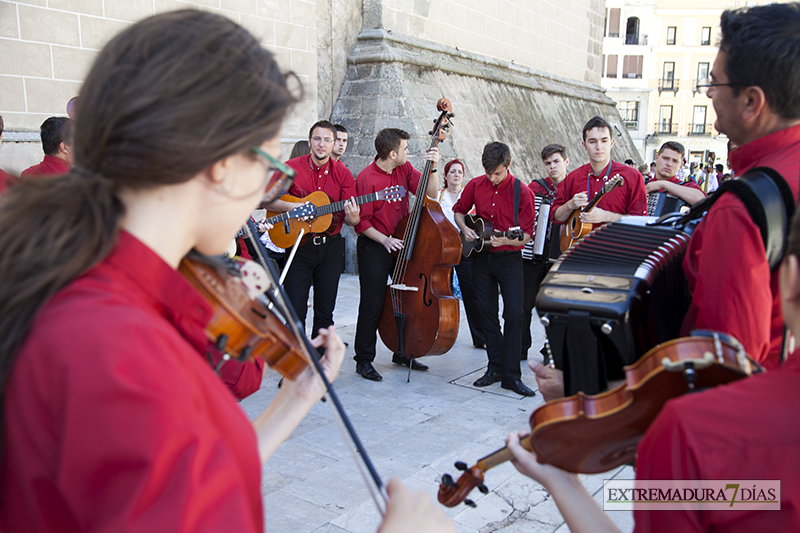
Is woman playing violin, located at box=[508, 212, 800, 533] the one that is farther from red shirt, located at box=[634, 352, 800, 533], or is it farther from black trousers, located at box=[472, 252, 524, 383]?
black trousers, located at box=[472, 252, 524, 383]

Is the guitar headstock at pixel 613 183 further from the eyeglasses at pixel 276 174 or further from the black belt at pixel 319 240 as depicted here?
the eyeglasses at pixel 276 174

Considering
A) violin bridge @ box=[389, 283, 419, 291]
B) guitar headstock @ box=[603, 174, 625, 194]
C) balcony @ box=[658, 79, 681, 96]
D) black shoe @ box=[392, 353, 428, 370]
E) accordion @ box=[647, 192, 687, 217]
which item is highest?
balcony @ box=[658, 79, 681, 96]

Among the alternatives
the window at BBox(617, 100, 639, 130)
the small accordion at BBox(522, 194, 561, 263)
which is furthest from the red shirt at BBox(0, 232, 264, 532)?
the window at BBox(617, 100, 639, 130)

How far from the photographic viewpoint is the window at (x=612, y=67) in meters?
39.8

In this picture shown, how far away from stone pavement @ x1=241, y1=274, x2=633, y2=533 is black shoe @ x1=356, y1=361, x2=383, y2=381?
0.22 feet

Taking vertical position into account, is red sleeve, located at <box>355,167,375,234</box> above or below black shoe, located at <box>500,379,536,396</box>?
above

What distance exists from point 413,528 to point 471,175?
872 centimetres

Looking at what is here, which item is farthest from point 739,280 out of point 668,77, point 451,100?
point 668,77

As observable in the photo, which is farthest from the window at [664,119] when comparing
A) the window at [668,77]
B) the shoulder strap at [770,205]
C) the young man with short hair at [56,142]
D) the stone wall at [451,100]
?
the shoulder strap at [770,205]

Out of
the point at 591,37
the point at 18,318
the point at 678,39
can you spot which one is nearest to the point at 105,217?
the point at 18,318

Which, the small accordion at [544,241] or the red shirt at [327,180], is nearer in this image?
the red shirt at [327,180]

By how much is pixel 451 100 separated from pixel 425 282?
19.4ft

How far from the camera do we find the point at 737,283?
1.41 meters

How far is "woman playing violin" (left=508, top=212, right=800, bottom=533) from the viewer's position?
957 millimetres
